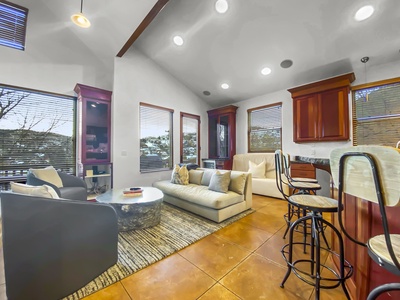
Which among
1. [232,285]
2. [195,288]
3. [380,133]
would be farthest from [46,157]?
[380,133]

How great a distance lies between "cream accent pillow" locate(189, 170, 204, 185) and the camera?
12.1 feet

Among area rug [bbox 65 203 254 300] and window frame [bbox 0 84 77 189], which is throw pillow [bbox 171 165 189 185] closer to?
area rug [bbox 65 203 254 300]

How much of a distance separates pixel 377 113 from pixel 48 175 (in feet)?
20.0

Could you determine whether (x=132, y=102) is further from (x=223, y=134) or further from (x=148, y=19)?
(x=223, y=134)

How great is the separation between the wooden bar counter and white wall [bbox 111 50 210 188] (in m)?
3.87

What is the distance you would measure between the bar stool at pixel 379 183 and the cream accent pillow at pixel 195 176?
297 cm

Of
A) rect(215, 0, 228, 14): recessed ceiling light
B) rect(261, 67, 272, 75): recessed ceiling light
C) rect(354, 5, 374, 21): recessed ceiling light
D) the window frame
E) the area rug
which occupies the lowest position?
the area rug

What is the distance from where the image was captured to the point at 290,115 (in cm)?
429

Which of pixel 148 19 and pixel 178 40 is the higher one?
pixel 178 40

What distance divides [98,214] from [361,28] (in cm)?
435

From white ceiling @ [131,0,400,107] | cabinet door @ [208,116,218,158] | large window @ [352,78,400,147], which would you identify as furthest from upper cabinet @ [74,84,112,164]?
large window @ [352,78,400,147]

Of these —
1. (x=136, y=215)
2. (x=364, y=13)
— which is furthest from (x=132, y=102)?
(x=364, y=13)

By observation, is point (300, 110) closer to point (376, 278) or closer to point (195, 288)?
point (376, 278)

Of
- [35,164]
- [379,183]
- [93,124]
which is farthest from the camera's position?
[93,124]
